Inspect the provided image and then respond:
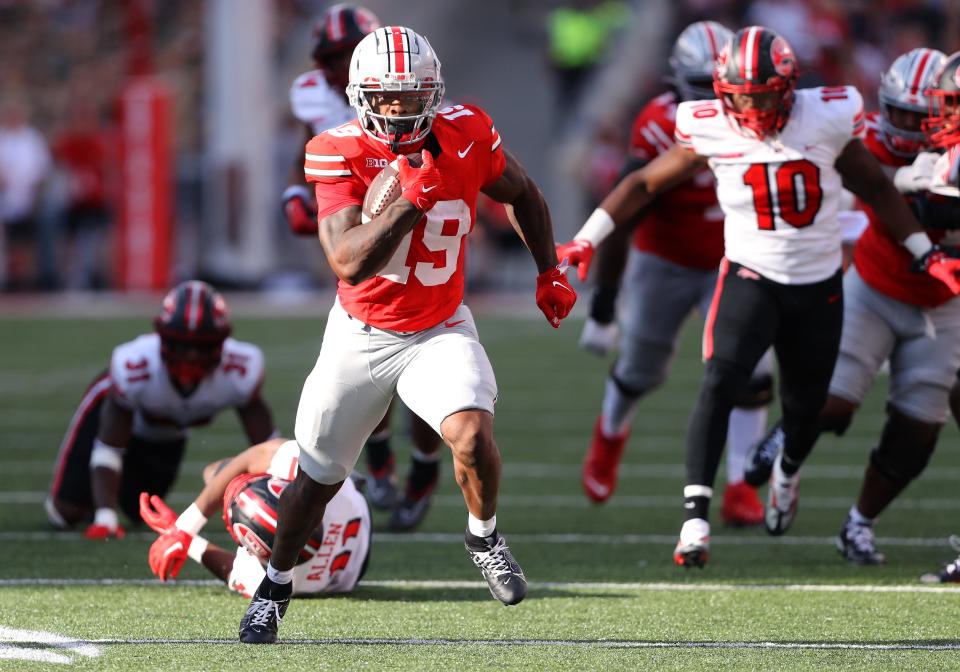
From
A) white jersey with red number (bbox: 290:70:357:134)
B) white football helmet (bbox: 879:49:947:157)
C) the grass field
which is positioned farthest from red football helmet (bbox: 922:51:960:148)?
white jersey with red number (bbox: 290:70:357:134)

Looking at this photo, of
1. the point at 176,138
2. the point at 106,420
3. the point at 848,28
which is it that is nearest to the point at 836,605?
the point at 106,420

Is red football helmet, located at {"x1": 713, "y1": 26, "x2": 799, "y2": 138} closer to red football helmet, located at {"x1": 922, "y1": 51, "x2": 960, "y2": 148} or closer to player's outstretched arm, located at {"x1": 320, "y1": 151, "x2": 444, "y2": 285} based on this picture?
red football helmet, located at {"x1": 922, "y1": 51, "x2": 960, "y2": 148}

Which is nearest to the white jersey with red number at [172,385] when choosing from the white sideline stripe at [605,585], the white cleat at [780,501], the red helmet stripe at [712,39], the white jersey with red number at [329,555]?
the white sideline stripe at [605,585]

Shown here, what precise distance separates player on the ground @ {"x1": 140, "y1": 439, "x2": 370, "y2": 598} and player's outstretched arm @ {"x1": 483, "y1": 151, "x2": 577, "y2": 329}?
0.91 meters

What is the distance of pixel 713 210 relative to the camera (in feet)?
22.8

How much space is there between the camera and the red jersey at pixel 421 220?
15.2 ft

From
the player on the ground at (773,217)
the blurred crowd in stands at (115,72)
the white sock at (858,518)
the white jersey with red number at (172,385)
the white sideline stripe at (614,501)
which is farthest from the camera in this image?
the blurred crowd in stands at (115,72)

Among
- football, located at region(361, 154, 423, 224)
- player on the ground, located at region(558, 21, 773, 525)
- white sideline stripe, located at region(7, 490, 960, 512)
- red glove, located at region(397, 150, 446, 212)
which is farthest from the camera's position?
white sideline stripe, located at region(7, 490, 960, 512)

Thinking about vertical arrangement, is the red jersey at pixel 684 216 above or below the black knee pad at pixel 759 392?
above

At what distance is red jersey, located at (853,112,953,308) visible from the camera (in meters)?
5.89

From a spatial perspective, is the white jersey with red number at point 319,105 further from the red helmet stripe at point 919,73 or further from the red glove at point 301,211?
the red helmet stripe at point 919,73

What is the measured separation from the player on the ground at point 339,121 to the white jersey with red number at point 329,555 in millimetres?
1303

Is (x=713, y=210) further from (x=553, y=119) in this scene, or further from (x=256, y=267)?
(x=553, y=119)

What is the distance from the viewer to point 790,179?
550 centimetres
